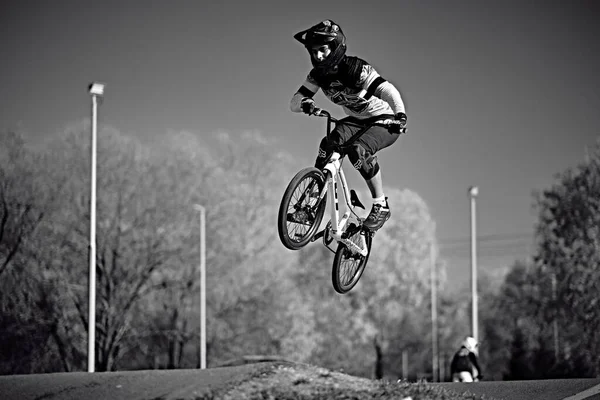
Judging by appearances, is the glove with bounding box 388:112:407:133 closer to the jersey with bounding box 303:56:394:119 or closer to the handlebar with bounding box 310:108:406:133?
the handlebar with bounding box 310:108:406:133

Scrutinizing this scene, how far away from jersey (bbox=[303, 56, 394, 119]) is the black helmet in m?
0.14

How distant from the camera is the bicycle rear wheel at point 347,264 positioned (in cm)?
1249

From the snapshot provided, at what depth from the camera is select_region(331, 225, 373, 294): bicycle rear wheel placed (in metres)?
12.5

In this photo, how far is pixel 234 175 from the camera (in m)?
41.8

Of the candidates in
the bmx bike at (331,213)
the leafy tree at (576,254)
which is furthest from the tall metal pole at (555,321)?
the bmx bike at (331,213)

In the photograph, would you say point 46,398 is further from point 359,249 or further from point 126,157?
point 126,157

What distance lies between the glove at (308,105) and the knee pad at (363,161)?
713mm

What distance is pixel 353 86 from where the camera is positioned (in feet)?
39.0

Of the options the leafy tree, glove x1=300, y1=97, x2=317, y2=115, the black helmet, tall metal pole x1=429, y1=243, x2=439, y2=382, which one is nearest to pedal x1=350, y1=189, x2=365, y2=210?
glove x1=300, y1=97, x2=317, y2=115

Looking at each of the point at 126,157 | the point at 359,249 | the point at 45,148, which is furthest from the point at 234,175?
the point at 359,249

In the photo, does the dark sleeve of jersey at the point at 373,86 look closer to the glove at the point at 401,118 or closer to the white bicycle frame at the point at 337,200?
the glove at the point at 401,118

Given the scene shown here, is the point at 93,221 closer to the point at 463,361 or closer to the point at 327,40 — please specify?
the point at 463,361

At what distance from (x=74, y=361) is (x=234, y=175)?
35.3 ft

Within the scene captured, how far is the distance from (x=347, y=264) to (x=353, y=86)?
8.29 ft
